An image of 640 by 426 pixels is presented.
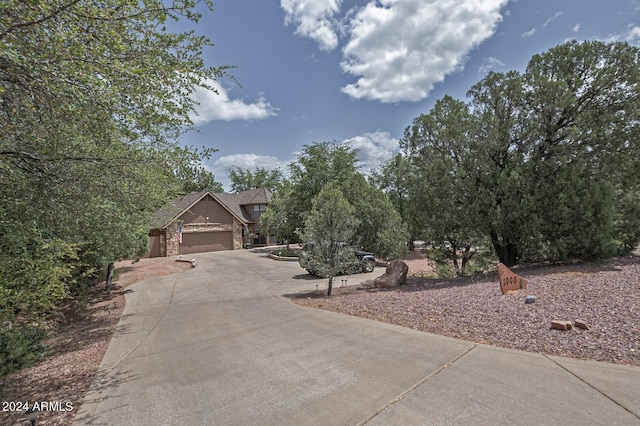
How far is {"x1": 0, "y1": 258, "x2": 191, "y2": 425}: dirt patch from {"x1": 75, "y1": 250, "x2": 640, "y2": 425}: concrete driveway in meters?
0.26

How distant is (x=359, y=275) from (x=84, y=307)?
1132cm

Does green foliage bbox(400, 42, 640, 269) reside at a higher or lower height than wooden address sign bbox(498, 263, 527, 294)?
higher

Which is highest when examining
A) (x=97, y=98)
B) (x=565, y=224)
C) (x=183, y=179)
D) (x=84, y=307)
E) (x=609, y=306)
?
(x=97, y=98)

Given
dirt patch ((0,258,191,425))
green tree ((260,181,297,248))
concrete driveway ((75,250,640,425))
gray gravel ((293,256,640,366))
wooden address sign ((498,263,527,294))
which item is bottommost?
dirt patch ((0,258,191,425))

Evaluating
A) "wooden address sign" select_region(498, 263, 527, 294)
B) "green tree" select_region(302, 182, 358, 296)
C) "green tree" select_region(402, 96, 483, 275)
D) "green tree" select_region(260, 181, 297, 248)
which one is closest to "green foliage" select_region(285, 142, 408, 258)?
"green tree" select_region(260, 181, 297, 248)

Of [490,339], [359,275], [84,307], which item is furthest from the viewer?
[359,275]

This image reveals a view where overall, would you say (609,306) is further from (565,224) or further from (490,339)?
(565,224)

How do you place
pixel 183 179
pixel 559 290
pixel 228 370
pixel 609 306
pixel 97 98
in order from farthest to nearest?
→ 1. pixel 559 290
2. pixel 183 179
3. pixel 609 306
4. pixel 228 370
5. pixel 97 98

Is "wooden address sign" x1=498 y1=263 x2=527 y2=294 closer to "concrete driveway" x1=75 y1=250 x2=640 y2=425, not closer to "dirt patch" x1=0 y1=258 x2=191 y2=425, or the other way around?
"concrete driveway" x1=75 y1=250 x2=640 y2=425

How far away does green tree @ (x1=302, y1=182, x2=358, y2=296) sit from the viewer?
10227 millimetres

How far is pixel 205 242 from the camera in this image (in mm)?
31062

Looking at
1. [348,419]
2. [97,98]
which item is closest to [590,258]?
[348,419]

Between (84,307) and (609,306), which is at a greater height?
(609,306)

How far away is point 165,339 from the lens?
6793mm
